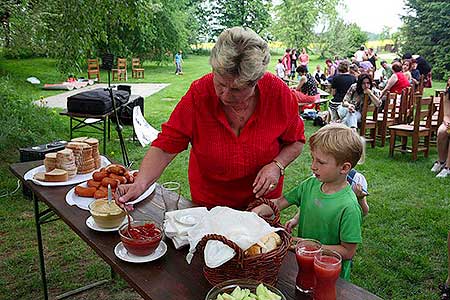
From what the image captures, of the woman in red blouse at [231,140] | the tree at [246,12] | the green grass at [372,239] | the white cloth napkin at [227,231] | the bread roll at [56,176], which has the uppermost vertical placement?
the tree at [246,12]

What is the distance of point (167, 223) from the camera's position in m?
1.72

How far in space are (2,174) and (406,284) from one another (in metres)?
4.89

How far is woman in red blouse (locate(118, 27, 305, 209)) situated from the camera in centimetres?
188

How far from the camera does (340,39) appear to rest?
29.3m

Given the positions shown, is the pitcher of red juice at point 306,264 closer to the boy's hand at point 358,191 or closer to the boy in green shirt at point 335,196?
the boy in green shirt at point 335,196

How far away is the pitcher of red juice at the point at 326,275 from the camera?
1.25 m

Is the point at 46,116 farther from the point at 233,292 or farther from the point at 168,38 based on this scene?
the point at 168,38

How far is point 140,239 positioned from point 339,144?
2.95ft

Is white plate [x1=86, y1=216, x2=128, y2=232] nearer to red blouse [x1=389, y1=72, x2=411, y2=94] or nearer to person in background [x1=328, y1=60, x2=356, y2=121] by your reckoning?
person in background [x1=328, y1=60, x2=356, y2=121]

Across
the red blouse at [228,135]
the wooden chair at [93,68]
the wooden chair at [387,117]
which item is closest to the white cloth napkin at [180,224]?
the red blouse at [228,135]

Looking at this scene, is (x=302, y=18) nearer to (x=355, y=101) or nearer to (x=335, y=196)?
(x=355, y=101)

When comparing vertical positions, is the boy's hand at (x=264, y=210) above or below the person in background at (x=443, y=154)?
above

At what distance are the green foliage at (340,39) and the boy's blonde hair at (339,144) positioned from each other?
93.6 ft

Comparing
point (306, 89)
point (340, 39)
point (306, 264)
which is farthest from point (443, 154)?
point (340, 39)
